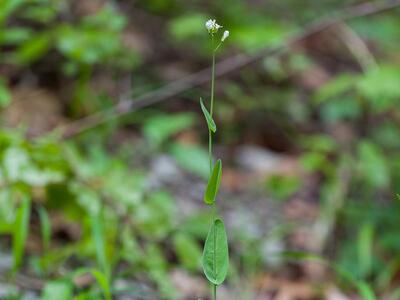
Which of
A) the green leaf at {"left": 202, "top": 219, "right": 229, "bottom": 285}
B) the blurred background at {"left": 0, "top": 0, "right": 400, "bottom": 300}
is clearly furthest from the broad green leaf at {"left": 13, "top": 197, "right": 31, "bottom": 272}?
the green leaf at {"left": 202, "top": 219, "right": 229, "bottom": 285}

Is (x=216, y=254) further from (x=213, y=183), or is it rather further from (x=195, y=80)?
(x=195, y=80)

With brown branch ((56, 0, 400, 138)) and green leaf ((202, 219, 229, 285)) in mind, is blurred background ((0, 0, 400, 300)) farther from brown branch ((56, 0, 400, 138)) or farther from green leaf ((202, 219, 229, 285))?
green leaf ((202, 219, 229, 285))

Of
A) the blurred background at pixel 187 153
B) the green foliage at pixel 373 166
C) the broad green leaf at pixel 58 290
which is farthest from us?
the green foliage at pixel 373 166

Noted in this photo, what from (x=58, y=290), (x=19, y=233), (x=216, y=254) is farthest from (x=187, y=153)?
(x=216, y=254)

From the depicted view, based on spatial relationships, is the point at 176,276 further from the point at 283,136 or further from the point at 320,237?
the point at 283,136

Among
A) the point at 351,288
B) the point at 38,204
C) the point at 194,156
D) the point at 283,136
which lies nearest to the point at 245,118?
the point at 283,136

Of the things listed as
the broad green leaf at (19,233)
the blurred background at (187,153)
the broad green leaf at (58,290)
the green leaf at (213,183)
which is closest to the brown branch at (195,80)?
the blurred background at (187,153)

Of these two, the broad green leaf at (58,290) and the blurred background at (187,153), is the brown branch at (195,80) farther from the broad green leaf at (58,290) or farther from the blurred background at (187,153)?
the broad green leaf at (58,290)
